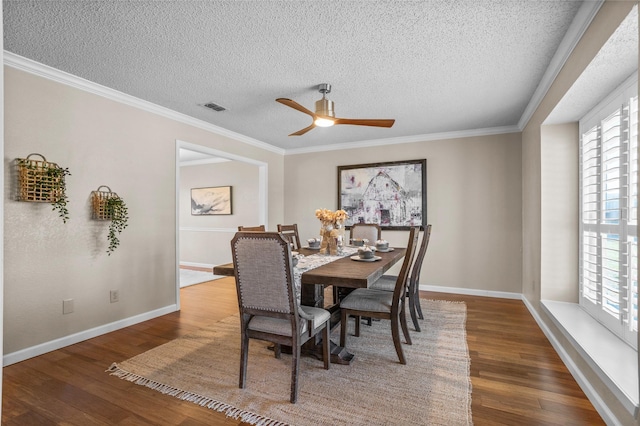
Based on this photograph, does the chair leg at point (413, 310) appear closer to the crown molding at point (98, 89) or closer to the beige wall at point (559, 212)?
the beige wall at point (559, 212)

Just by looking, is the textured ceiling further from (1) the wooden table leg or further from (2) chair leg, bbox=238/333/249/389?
(2) chair leg, bbox=238/333/249/389

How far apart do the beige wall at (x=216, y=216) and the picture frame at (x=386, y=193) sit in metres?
2.09

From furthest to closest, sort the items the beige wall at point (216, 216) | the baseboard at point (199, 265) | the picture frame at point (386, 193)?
the baseboard at point (199, 265)
the beige wall at point (216, 216)
the picture frame at point (386, 193)

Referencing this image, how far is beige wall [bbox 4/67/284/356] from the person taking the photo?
8.56 ft

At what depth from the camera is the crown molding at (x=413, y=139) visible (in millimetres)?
4532

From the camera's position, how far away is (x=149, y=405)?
6.70 feet

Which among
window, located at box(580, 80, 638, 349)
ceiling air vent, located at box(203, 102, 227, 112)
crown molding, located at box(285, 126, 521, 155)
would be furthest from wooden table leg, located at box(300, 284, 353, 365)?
crown molding, located at box(285, 126, 521, 155)

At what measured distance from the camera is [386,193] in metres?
5.18

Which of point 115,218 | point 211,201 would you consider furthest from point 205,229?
point 115,218

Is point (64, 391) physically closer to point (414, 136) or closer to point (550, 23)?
point (550, 23)

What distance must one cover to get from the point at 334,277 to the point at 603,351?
1.74 metres

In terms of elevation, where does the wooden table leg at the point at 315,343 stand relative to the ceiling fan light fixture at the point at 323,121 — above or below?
below

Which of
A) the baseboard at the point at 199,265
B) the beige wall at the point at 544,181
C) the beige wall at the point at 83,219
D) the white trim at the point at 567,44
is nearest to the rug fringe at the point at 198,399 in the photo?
the beige wall at the point at 83,219

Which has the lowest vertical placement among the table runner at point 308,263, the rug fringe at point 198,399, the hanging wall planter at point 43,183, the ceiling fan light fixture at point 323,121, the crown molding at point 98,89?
the rug fringe at point 198,399
